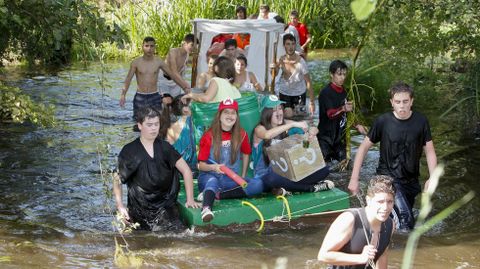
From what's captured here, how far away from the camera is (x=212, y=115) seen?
333 inches

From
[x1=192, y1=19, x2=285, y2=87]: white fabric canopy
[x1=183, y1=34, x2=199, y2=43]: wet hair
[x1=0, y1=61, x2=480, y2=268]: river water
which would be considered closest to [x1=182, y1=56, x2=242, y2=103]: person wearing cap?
[x1=0, y1=61, x2=480, y2=268]: river water

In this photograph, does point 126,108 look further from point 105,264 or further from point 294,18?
point 105,264

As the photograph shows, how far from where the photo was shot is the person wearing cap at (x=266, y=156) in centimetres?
807

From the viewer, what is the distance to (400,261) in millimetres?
7121

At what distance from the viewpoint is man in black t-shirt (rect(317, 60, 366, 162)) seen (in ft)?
32.2

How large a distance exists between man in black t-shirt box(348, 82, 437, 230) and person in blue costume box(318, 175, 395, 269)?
244 cm

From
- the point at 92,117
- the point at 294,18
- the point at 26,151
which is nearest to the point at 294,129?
the point at 26,151

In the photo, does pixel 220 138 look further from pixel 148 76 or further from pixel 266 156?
pixel 148 76

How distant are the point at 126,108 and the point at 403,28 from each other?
6253 millimetres

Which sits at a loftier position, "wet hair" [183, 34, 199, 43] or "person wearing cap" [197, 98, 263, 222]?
"wet hair" [183, 34, 199, 43]

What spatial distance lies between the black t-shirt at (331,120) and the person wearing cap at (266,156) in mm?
1224

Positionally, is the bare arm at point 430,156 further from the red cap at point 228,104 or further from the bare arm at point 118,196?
the bare arm at point 118,196

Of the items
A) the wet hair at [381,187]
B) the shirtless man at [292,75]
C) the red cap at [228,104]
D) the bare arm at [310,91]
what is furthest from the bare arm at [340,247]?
the shirtless man at [292,75]

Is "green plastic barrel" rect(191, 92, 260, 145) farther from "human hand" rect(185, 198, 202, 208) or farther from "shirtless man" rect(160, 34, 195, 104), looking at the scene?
"shirtless man" rect(160, 34, 195, 104)
